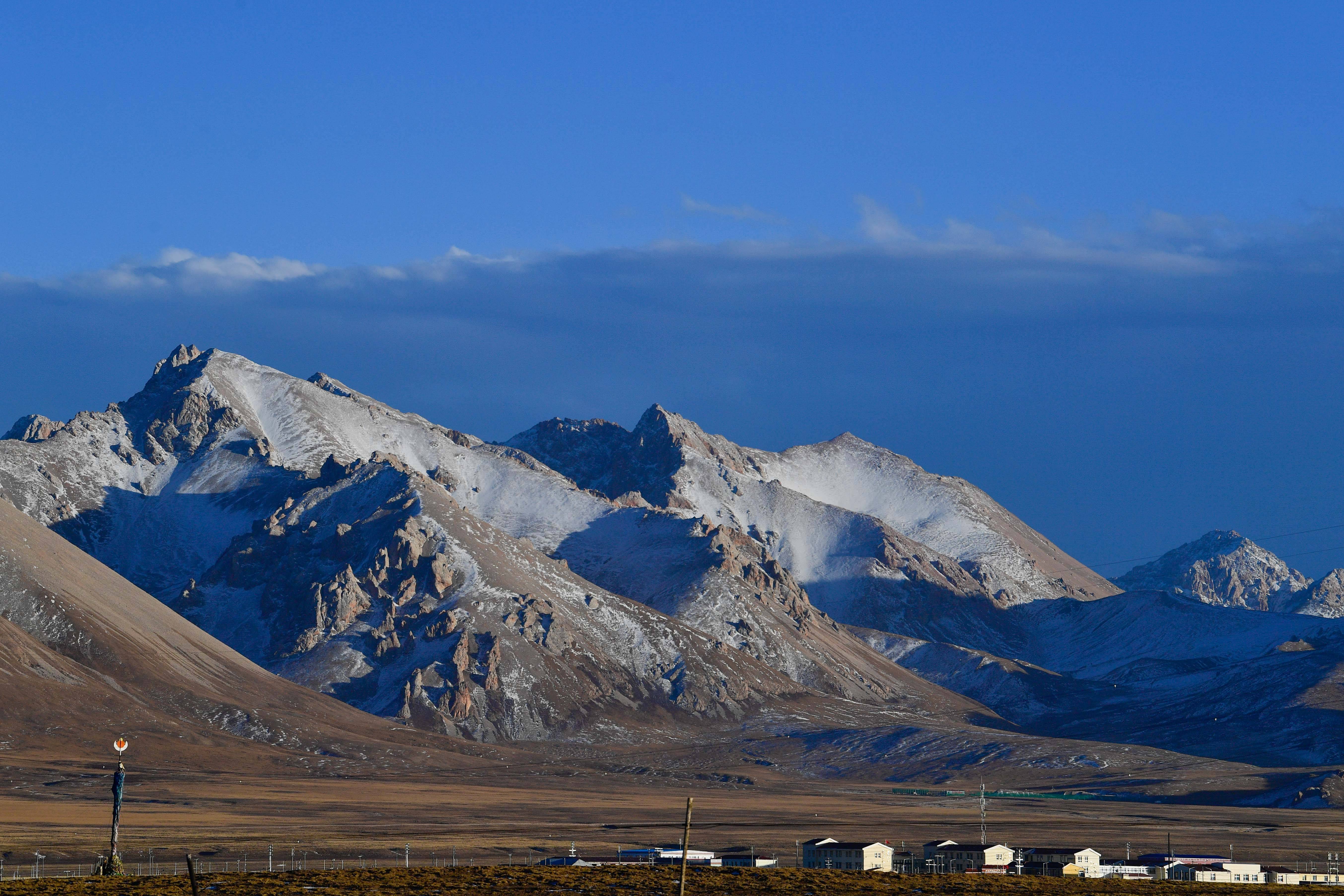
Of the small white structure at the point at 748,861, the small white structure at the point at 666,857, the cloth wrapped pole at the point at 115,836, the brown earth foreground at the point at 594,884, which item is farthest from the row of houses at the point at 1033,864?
the cloth wrapped pole at the point at 115,836

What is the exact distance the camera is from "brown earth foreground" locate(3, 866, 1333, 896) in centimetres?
13350

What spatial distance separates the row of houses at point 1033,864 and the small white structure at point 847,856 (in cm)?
7

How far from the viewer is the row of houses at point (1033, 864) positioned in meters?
179

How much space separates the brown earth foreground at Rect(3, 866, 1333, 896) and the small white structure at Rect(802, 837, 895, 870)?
23653 mm

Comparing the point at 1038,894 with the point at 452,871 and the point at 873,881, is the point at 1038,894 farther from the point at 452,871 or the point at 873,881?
the point at 452,871

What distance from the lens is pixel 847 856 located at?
186 meters

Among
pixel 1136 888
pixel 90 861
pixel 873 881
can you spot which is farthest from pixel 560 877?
pixel 90 861

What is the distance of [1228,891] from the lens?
499 ft

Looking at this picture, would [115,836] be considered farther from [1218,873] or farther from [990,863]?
[1218,873]

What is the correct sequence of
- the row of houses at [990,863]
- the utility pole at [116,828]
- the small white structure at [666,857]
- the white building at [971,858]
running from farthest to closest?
the white building at [971,858] → the row of houses at [990,863] → the small white structure at [666,857] → the utility pole at [116,828]

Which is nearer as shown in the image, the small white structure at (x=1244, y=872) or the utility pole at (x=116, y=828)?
the utility pole at (x=116, y=828)

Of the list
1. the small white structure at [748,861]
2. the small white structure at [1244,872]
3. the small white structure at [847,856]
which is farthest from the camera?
the small white structure at [847,856]

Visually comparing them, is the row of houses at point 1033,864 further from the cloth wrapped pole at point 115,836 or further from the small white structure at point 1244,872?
the cloth wrapped pole at point 115,836

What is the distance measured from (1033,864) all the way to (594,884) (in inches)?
2440
